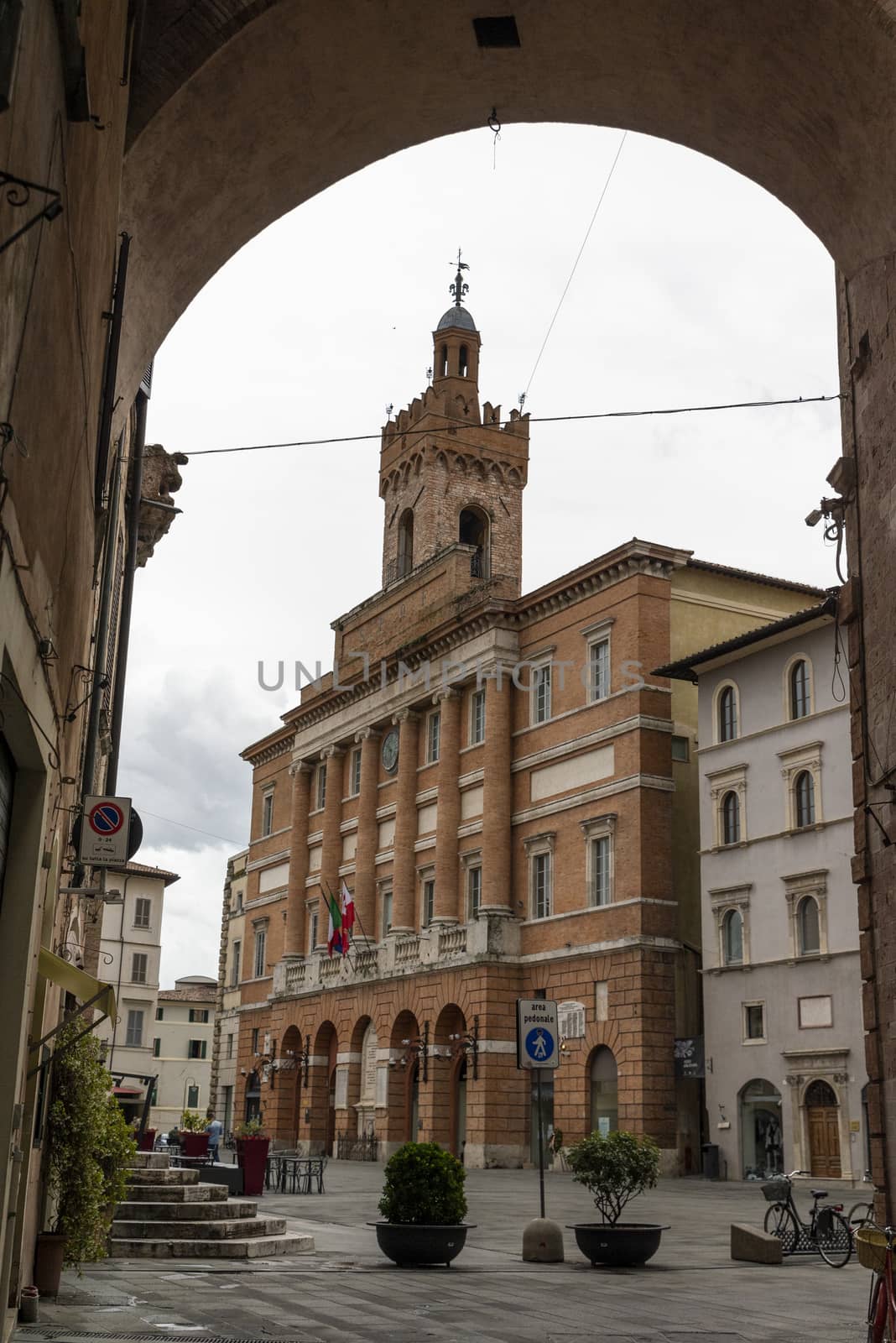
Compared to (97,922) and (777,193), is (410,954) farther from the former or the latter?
(777,193)

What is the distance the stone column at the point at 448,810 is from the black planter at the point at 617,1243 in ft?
96.7

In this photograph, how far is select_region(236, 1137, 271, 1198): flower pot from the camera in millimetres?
24062

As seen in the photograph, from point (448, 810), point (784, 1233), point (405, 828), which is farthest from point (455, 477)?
point (784, 1233)

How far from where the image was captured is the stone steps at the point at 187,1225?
1467 centimetres

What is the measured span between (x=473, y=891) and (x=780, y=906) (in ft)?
41.7

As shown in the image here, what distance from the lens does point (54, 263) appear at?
568 centimetres

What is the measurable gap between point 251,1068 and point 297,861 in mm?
9334

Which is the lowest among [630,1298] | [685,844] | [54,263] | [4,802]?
[630,1298]

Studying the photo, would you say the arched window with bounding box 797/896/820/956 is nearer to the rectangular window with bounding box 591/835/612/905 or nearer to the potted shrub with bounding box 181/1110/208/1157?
the rectangular window with bounding box 591/835/612/905

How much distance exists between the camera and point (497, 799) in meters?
42.9

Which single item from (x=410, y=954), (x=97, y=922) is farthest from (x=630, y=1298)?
(x=410, y=954)

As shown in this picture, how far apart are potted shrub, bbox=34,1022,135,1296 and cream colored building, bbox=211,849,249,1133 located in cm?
5122

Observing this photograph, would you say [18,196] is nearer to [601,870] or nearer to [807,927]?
[807,927]

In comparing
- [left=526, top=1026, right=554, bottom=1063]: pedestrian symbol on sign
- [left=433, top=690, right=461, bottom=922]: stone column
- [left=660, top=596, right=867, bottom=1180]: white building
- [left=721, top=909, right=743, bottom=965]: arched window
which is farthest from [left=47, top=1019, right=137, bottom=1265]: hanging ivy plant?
[left=433, top=690, right=461, bottom=922]: stone column
